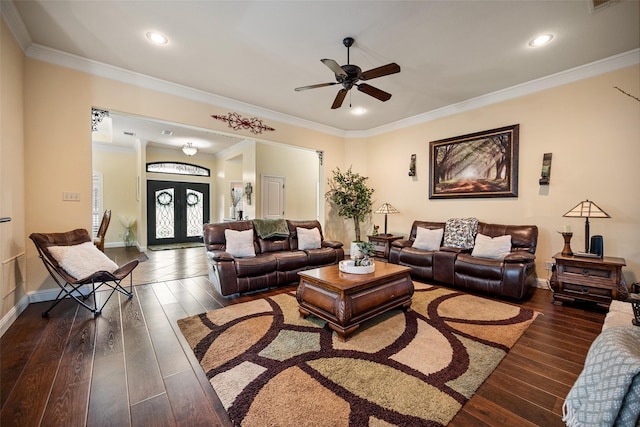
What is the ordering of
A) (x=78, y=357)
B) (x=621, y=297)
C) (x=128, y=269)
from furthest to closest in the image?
1. (x=128, y=269)
2. (x=621, y=297)
3. (x=78, y=357)

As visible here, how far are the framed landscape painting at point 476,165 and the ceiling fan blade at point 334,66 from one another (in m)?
2.86

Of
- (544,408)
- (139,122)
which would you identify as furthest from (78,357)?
(139,122)

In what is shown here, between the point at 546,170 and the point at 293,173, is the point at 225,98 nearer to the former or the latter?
the point at 293,173

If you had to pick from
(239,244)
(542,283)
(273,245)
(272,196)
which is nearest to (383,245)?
(273,245)

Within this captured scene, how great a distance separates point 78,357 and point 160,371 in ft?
2.41

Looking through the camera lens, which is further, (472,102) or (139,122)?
(139,122)

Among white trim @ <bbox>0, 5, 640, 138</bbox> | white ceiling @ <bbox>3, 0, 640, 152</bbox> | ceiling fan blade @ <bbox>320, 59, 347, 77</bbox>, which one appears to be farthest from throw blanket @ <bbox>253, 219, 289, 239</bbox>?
ceiling fan blade @ <bbox>320, 59, 347, 77</bbox>

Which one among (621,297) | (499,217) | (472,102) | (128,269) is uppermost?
(472,102)

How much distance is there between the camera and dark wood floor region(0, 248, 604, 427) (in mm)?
1480

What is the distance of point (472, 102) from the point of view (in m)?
4.48

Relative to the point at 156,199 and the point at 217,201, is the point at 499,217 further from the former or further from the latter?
the point at 156,199

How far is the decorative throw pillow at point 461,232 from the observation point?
164 inches

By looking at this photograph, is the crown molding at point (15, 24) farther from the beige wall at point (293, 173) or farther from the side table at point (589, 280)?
the side table at point (589, 280)

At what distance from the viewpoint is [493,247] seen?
145 inches
